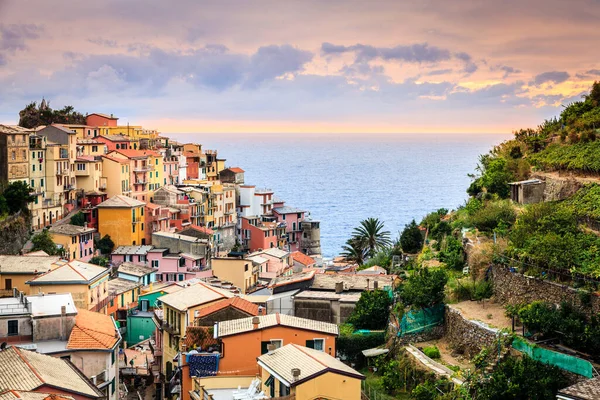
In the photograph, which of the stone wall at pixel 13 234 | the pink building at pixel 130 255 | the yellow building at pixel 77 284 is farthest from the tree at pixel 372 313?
the pink building at pixel 130 255

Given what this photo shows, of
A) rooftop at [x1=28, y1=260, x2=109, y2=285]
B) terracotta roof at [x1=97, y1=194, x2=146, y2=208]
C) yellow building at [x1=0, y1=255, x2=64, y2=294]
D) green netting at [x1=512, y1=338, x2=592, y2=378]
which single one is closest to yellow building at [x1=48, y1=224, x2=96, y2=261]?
terracotta roof at [x1=97, y1=194, x2=146, y2=208]

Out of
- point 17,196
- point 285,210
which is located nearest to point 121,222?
point 17,196

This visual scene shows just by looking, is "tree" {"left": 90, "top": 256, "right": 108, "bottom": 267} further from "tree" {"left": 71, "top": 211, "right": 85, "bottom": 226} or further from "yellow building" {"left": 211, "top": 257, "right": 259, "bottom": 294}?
"yellow building" {"left": 211, "top": 257, "right": 259, "bottom": 294}

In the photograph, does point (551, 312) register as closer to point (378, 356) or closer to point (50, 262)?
point (378, 356)

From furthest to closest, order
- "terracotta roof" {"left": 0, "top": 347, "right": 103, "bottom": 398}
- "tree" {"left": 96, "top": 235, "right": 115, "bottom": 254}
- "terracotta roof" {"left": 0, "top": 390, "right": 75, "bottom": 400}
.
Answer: "tree" {"left": 96, "top": 235, "right": 115, "bottom": 254}
"terracotta roof" {"left": 0, "top": 347, "right": 103, "bottom": 398}
"terracotta roof" {"left": 0, "top": 390, "right": 75, "bottom": 400}

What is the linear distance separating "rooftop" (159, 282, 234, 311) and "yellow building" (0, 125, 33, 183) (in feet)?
91.6

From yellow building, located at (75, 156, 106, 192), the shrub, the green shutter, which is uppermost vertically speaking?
yellow building, located at (75, 156, 106, 192)

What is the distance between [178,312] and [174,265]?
29.4 meters

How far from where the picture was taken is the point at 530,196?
115 feet

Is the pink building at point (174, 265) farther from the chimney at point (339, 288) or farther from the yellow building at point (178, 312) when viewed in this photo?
the yellow building at point (178, 312)

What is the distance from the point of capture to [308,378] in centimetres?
2103

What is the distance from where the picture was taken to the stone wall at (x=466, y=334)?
25.1 m

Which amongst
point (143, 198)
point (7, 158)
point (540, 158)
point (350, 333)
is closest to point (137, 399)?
point (350, 333)

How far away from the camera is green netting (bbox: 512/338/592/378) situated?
71.5 ft
